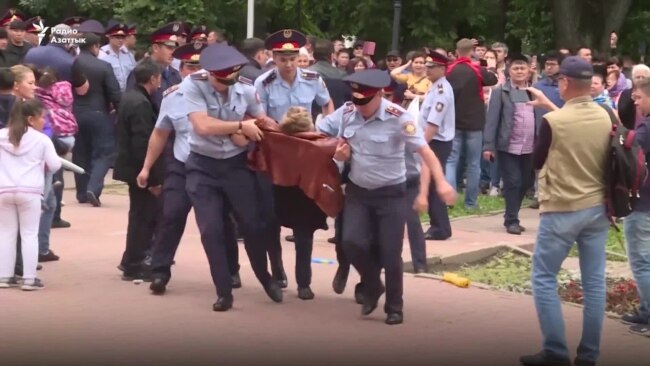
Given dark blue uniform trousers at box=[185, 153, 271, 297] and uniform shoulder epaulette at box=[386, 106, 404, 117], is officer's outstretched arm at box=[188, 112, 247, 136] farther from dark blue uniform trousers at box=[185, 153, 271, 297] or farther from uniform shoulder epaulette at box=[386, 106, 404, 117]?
uniform shoulder epaulette at box=[386, 106, 404, 117]

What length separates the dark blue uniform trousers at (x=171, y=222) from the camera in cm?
978

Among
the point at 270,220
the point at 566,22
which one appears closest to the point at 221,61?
the point at 270,220

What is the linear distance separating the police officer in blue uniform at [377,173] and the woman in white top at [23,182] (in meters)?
2.47

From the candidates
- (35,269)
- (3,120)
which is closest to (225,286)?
(35,269)

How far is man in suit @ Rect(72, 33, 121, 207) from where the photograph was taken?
49.3ft

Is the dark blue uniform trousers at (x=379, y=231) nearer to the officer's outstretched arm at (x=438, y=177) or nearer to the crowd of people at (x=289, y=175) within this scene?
the crowd of people at (x=289, y=175)

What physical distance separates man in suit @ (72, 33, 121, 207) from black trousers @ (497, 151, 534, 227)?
4.59 metres

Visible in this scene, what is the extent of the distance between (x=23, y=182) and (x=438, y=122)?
14.6ft

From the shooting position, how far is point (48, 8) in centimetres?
3853

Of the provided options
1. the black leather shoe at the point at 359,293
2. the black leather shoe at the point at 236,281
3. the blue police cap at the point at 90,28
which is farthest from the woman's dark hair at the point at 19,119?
the blue police cap at the point at 90,28

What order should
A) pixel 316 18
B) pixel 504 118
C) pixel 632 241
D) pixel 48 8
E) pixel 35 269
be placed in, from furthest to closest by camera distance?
pixel 48 8
pixel 316 18
pixel 504 118
pixel 35 269
pixel 632 241

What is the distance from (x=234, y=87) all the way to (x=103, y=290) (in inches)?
78.4

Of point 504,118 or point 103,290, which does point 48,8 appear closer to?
point 504,118

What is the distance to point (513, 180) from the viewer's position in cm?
1402
